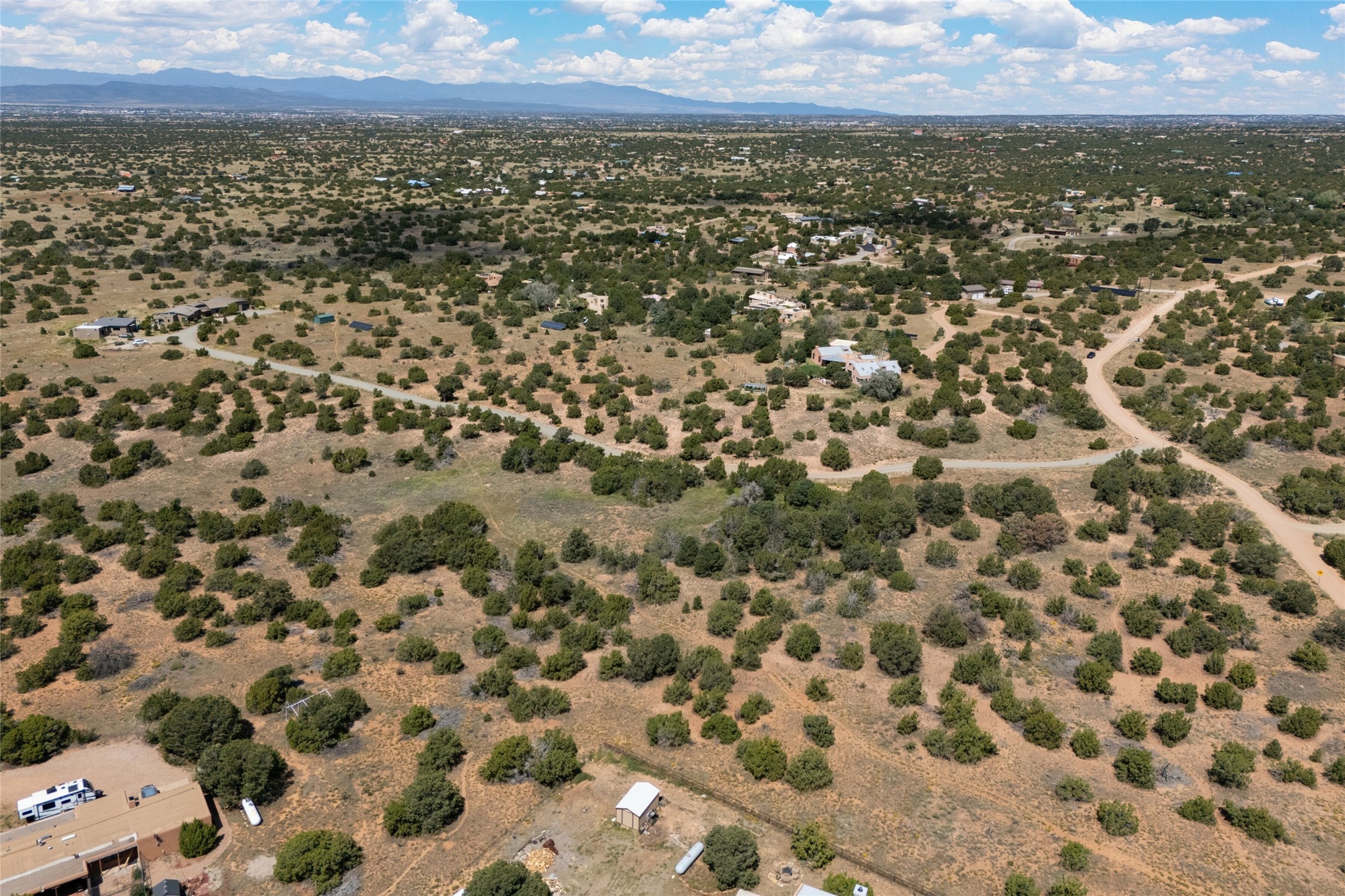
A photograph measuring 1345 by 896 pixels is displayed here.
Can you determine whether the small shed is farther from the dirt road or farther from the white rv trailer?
the dirt road

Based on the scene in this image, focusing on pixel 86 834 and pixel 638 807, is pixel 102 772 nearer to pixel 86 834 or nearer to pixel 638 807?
pixel 86 834

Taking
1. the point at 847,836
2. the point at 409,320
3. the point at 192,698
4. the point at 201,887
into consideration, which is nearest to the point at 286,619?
the point at 192,698

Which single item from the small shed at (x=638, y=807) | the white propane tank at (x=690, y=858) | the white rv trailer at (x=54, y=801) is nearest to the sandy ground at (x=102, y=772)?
the white rv trailer at (x=54, y=801)

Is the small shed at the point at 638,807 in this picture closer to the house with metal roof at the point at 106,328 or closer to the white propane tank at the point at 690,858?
the white propane tank at the point at 690,858

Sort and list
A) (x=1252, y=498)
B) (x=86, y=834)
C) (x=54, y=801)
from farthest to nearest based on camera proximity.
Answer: (x=1252, y=498)
(x=54, y=801)
(x=86, y=834)

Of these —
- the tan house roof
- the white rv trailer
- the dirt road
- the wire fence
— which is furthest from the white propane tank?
the dirt road

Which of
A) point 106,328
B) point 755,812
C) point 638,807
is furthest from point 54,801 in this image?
point 106,328

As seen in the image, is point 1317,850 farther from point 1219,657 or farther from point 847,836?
point 847,836
